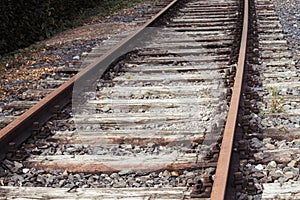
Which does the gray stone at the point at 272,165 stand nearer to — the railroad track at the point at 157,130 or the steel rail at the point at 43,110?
the railroad track at the point at 157,130

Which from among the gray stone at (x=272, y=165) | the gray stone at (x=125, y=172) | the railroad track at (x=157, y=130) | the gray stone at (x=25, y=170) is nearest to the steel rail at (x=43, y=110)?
the railroad track at (x=157, y=130)

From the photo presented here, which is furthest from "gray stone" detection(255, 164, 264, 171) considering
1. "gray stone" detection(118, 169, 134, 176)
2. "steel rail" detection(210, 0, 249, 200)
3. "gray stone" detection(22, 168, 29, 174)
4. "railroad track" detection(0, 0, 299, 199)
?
"gray stone" detection(22, 168, 29, 174)

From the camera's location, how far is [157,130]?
409 centimetres

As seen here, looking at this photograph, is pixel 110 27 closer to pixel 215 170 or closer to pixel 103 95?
pixel 103 95

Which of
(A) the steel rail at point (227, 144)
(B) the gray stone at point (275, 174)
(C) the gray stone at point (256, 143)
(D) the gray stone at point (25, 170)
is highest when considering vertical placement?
(A) the steel rail at point (227, 144)

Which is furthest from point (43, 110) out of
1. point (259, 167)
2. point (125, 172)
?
point (259, 167)

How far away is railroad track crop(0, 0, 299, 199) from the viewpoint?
324 centimetres

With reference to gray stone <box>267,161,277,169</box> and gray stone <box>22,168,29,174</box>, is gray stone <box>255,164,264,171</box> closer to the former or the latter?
gray stone <box>267,161,277,169</box>

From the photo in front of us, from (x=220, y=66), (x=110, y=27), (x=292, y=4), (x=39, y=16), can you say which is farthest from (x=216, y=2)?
(x=220, y=66)

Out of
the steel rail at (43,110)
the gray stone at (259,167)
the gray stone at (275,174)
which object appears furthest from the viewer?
the steel rail at (43,110)

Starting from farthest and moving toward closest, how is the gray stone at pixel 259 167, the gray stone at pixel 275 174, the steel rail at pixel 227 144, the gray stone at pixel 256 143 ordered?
the gray stone at pixel 256 143, the gray stone at pixel 259 167, the gray stone at pixel 275 174, the steel rail at pixel 227 144

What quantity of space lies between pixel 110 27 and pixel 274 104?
5.58 meters

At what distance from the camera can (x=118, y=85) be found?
17.9 feet

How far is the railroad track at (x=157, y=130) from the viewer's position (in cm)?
324
